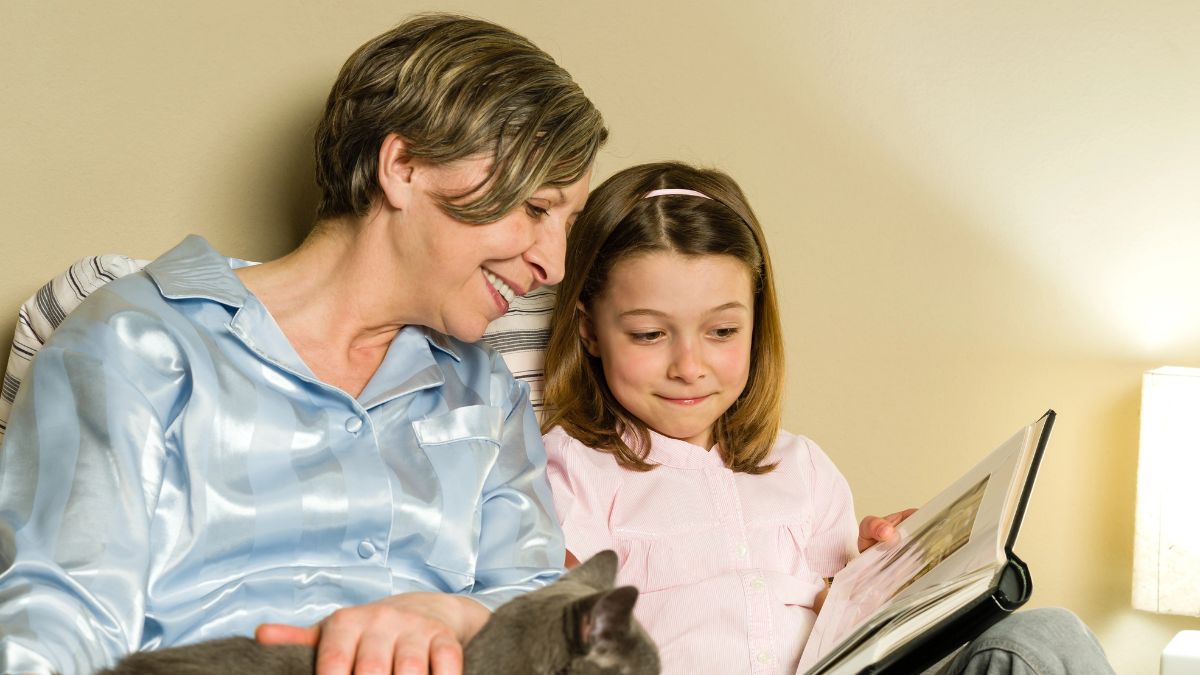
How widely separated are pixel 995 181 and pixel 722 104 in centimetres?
61

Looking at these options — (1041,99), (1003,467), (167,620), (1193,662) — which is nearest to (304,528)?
(167,620)

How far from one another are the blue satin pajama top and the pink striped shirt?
0.65ft

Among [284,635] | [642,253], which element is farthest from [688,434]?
[284,635]

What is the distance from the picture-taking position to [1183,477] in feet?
7.06

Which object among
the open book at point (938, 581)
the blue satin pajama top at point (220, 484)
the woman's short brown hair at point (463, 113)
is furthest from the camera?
the woman's short brown hair at point (463, 113)

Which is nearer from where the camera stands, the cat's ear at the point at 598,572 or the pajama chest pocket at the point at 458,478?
the cat's ear at the point at 598,572

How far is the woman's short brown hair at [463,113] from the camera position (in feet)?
4.55

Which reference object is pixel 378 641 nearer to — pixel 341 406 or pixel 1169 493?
pixel 341 406

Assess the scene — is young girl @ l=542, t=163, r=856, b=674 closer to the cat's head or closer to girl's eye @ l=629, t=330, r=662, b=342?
girl's eye @ l=629, t=330, r=662, b=342

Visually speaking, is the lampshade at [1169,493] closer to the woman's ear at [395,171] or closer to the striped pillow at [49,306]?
the woman's ear at [395,171]

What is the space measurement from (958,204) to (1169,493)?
2.34 ft

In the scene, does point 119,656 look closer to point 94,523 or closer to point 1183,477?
point 94,523

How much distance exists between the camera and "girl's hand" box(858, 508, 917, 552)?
1.64 m

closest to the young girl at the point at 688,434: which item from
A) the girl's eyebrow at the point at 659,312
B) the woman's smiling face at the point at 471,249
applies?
the girl's eyebrow at the point at 659,312
